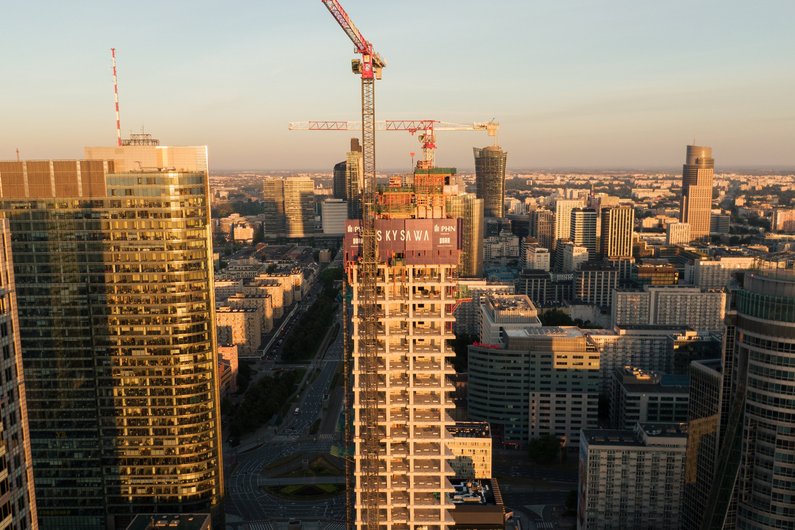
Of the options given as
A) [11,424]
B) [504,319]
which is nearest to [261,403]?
[504,319]

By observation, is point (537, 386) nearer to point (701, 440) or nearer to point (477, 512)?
point (477, 512)

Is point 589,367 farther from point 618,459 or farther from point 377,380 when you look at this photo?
point 377,380

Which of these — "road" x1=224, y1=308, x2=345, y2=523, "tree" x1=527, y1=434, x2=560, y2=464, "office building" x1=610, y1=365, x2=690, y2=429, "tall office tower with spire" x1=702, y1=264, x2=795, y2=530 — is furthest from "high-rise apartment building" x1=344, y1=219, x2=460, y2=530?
"office building" x1=610, y1=365, x2=690, y2=429

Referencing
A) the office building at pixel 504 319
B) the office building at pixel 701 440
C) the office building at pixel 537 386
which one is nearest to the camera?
the office building at pixel 701 440

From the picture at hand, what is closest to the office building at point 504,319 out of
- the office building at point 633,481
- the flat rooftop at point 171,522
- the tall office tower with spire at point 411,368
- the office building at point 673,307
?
the office building at point 673,307

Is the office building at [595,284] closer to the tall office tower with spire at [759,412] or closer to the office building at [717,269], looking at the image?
the office building at [717,269]

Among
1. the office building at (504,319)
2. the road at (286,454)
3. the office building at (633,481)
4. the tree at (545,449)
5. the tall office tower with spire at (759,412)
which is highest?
the tall office tower with spire at (759,412)

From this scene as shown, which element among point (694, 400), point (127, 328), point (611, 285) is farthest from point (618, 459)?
point (611, 285)

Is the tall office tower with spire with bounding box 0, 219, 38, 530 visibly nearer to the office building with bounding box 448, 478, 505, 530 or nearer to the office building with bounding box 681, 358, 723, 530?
the office building with bounding box 448, 478, 505, 530
